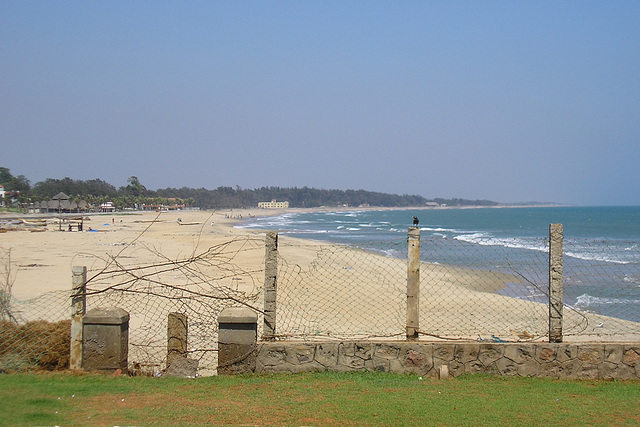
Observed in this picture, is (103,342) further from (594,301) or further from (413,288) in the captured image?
(594,301)

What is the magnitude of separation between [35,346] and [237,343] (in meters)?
2.21

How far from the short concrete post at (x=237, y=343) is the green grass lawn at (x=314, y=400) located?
0.17 meters

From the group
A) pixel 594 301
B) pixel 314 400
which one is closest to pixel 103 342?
pixel 314 400

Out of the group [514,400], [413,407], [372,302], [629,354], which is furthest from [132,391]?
[372,302]

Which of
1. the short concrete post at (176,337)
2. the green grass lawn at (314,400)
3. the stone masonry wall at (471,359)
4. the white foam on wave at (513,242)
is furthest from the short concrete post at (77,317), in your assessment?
the white foam on wave at (513,242)

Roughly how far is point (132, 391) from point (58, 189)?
138 m

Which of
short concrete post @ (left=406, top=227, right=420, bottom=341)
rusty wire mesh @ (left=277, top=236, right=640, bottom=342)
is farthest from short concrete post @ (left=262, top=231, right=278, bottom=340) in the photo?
rusty wire mesh @ (left=277, top=236, right=640, bottom=342)

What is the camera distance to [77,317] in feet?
19.7

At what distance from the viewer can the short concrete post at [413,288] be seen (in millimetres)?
6215

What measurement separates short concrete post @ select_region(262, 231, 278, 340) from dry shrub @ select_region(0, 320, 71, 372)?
7.15 ft

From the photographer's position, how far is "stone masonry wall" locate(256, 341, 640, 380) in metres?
6.06

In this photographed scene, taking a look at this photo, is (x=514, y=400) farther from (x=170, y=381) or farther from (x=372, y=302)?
(x=372, y=302)

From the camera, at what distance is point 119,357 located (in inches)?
233

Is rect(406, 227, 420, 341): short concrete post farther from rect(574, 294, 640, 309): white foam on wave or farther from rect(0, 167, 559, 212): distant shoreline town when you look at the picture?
rect(0, 167, 559, 212): distant shoreline town
